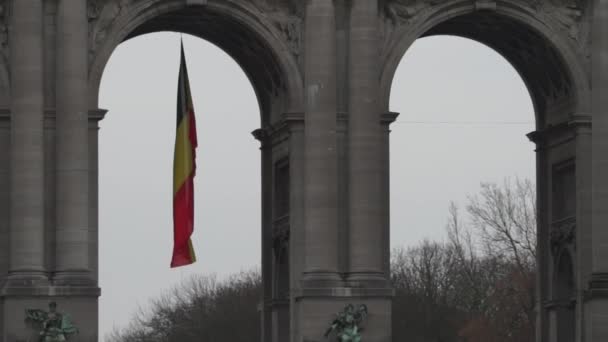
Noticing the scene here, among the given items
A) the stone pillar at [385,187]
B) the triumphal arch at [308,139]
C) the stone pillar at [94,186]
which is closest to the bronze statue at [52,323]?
the triumphal arch at [308,139]

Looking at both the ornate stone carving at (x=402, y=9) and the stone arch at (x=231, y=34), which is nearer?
the stone arch at (x=231, y=34)

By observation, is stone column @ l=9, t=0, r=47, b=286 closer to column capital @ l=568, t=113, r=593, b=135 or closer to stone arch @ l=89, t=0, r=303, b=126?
stone arch @ l=89, t=0, r=303, b=126

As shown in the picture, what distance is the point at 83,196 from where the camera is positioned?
75.0m

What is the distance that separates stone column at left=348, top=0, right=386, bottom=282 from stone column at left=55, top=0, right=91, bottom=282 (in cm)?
783

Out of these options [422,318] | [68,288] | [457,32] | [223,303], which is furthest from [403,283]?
[68,288]

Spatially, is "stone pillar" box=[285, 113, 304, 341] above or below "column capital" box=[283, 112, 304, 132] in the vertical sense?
below

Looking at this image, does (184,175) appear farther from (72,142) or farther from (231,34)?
(72,142)

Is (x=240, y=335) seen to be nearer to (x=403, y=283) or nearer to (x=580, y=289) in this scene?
(x=403, y=283)

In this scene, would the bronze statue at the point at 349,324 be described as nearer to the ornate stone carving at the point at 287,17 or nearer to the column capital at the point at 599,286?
the column capital at the point at 599,286

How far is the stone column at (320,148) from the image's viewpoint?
251ft

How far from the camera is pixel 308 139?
77000 mm

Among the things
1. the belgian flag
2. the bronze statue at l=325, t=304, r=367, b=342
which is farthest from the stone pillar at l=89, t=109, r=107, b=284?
the bronze statue at l=325, t=304, r=367, b=342

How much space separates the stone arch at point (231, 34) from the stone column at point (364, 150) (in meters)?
1.86

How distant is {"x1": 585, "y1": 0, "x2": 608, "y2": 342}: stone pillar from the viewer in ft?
255
